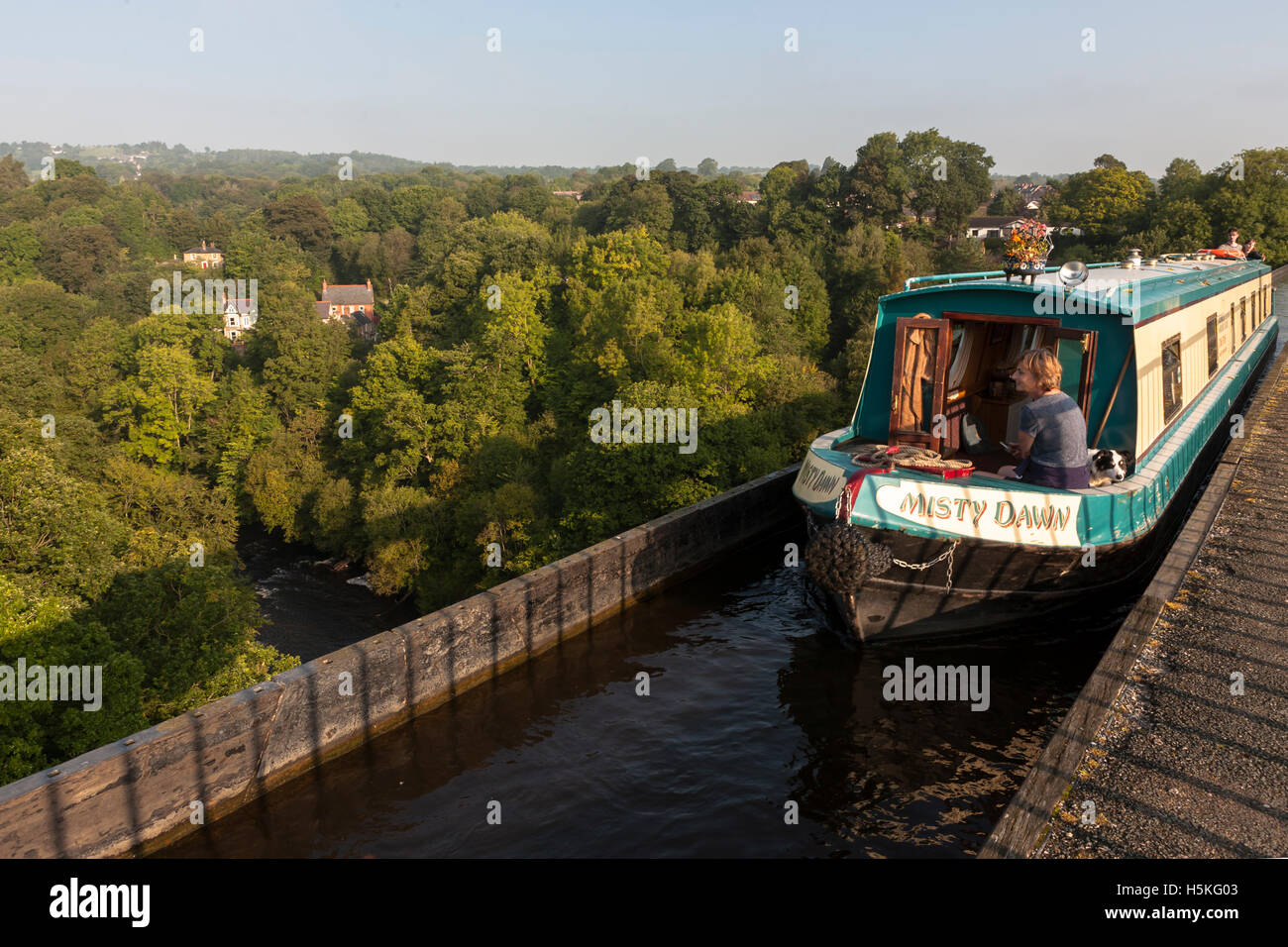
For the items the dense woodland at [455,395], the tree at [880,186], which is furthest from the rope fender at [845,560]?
the tree at [880,186]

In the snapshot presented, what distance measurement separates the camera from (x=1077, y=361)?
1405 cm

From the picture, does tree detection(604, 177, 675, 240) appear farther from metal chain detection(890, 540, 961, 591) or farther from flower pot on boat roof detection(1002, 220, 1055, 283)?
metal chain detection(890, 540, 961, 591)

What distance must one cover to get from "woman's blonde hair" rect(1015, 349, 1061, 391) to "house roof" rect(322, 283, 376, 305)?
9977 centimetres

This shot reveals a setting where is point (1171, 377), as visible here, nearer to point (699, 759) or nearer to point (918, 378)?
point (918, 378)

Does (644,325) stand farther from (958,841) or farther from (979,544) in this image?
(958,841)

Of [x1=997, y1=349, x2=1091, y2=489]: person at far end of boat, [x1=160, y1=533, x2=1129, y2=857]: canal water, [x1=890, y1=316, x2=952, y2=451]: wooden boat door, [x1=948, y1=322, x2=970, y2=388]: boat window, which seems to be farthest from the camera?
[x1=948, y1=322, x2=970, y2=388]: boat window

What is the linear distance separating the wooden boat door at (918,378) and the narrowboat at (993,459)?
2cm

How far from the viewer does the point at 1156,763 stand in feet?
22.5

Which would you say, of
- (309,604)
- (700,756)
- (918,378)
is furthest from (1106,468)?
(309,604)

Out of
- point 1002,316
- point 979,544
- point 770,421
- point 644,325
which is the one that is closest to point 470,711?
point 979,544

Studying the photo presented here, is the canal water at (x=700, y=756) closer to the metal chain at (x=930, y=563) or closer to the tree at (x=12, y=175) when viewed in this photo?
the metal chain at (x=930, y=563)

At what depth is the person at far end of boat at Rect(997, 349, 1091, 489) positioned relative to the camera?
10.7 metres

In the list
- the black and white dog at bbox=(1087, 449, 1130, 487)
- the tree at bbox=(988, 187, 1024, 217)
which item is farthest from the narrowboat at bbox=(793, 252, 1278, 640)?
the tree at bbox=(988, 187, 1024, 217)
